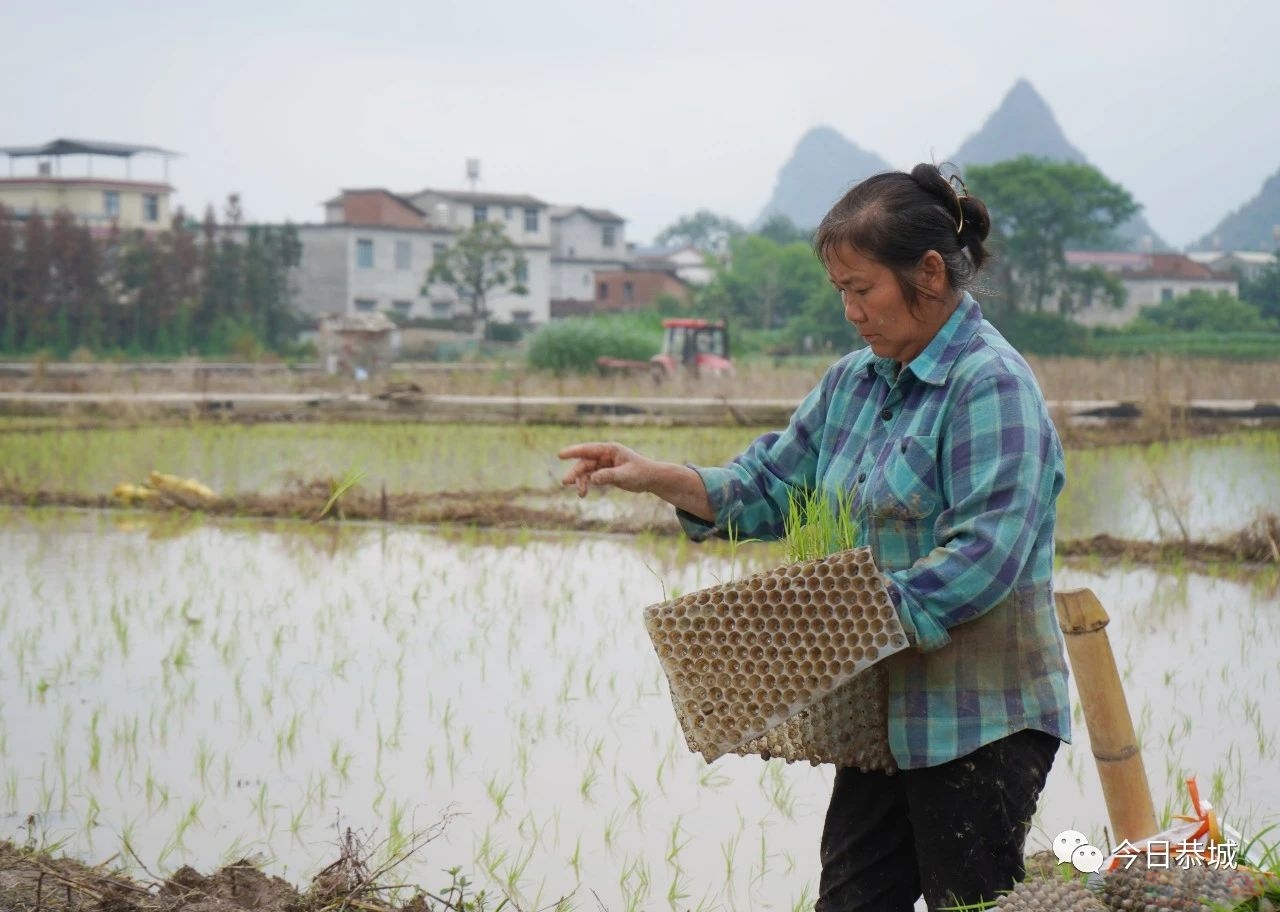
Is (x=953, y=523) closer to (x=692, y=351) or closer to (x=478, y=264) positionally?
(x=692, y=351)

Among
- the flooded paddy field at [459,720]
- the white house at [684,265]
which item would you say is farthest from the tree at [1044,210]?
the flooded paddy field at [459,720]

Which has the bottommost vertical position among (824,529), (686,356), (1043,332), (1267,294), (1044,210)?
(686,356)

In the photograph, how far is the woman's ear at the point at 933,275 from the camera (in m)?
2.04

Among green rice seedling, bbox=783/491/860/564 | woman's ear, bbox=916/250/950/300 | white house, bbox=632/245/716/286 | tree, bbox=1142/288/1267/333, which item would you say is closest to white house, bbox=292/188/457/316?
white house, bbox=632/245/716/286

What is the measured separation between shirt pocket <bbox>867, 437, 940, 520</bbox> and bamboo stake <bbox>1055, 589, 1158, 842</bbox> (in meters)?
0.63

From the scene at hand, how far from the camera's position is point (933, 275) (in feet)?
6.75

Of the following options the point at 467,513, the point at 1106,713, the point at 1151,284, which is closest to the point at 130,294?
the point at 467,513

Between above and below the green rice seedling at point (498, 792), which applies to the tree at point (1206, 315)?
above

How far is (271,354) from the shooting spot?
31688 millimetres

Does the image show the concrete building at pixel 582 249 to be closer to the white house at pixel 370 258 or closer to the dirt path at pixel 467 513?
the white house at pixel 370 258

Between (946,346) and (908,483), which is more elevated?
(946,346)

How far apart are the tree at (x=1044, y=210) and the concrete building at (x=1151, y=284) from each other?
37.7 inches

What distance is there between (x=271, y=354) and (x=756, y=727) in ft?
101

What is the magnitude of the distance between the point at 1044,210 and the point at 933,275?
41.6 meters
